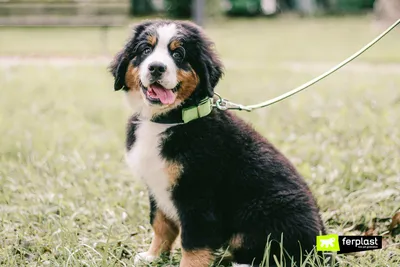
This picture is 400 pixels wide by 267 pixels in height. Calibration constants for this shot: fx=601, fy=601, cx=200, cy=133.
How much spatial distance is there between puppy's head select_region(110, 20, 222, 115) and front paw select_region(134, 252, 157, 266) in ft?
2.75

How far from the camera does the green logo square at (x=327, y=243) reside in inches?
124

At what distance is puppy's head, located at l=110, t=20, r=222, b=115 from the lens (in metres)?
3.16

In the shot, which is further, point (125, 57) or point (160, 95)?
point (125, 57)

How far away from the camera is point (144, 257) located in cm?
347

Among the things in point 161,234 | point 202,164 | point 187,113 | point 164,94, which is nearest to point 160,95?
point 164,94

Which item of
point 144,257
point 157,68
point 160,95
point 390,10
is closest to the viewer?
point 157,68

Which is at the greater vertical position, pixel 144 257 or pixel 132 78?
pixel 132 78

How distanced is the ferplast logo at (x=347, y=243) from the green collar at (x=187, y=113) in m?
0.91

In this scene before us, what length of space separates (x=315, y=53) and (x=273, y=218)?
1027cm

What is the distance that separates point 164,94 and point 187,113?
164mm

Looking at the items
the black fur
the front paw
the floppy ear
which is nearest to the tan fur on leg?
the front paw

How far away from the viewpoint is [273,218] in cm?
318

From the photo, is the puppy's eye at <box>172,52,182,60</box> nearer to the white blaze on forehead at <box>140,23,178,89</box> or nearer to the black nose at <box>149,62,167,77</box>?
the white blaze on forehead at <box>140,23,178,89</box>

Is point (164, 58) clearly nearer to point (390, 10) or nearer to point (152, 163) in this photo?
point (152, 163)
